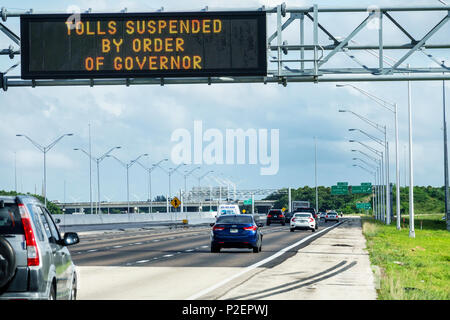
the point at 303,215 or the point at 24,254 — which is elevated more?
the point at 24,254

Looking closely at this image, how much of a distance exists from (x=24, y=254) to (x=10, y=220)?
510mm

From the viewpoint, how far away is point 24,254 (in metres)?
10.1

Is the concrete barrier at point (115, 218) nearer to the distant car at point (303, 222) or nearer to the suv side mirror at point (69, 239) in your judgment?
the distant car at point (303, 222)

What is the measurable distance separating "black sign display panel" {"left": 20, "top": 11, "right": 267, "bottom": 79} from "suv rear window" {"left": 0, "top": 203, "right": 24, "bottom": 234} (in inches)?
599

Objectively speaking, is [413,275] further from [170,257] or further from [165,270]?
[170,257]

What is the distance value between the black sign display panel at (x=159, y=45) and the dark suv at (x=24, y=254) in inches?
576

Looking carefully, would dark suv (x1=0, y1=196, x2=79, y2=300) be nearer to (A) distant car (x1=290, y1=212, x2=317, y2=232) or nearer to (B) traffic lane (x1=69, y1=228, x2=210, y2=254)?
(B) traffic lane (x1=69, y1=228, x2=210, y2=254)

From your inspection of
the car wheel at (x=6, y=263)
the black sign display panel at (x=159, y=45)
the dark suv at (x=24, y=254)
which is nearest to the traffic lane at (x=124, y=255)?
the black sign display panel at (x=159, y=45)

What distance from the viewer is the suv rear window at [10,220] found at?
33.6 ft

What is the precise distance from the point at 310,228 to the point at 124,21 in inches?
1687

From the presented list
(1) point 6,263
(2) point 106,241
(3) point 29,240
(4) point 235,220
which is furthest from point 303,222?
(1) point 6,263

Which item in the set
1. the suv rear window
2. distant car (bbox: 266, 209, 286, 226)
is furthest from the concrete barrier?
the suv rear window
